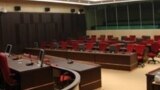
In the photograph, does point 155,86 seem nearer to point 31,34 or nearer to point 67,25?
point 31,34

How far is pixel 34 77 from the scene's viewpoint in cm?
→ 600

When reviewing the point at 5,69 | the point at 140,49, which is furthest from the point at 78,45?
the point at 5,69

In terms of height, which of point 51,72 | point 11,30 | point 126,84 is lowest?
point 126,84

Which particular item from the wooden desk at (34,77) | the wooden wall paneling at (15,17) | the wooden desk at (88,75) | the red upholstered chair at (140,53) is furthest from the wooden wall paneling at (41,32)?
the wooden desk at (34,77)

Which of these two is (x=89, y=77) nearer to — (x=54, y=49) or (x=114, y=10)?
(x=54, y=49)

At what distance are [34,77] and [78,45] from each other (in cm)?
523

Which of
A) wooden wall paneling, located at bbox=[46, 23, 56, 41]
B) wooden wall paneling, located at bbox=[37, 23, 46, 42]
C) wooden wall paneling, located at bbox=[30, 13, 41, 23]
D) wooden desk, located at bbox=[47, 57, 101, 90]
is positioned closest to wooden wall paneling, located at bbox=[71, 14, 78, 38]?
wooden wall paneling, located at bbox=[46, 23, 56, 41]

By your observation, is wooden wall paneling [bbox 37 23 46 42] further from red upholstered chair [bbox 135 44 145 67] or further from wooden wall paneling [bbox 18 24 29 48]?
red upholstered chair [bbox 135 44 145 67]

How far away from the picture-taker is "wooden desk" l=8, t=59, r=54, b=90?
5809 millimetres

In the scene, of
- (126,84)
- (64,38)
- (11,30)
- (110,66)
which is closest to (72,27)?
(64,38)

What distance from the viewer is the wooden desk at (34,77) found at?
19.1 feet

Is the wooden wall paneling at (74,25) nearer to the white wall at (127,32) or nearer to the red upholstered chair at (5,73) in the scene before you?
the white wall at (127,32)

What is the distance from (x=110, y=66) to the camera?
952cm

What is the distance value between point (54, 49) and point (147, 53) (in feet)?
15.0
